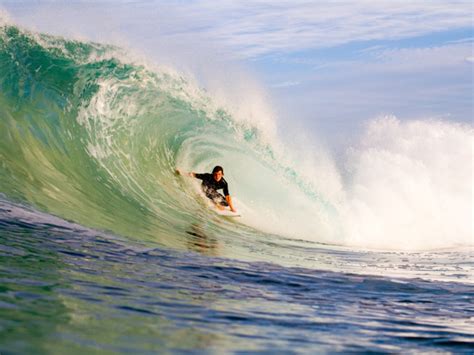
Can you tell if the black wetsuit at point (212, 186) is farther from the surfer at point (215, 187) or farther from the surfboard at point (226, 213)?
the surfboard at point (226, 213)

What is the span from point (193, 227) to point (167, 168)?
111 inches

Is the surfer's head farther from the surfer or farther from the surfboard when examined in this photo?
the surfboard

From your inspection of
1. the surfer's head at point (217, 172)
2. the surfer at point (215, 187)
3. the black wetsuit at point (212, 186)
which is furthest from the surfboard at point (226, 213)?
the surfer's head at point (217, 172)

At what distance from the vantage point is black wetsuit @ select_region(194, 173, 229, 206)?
40.0 ft

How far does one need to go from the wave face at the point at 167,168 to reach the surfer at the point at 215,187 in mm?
230

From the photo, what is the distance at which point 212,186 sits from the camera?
1227 cm

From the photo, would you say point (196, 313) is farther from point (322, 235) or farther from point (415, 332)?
point (322, 235)

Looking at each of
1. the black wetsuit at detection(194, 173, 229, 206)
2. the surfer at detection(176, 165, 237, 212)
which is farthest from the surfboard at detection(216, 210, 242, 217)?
the black wetsuit at detection(194, 173, 229, 206)

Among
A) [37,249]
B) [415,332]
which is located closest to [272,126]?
[37,249]

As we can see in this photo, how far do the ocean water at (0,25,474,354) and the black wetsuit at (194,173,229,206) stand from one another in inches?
8.8

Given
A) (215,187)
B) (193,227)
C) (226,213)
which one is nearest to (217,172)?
(215,187)

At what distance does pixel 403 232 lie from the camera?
1625cm

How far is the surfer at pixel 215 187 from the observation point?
12133 millimetres

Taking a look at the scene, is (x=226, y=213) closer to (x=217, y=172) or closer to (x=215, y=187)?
(x=215, y=187)
